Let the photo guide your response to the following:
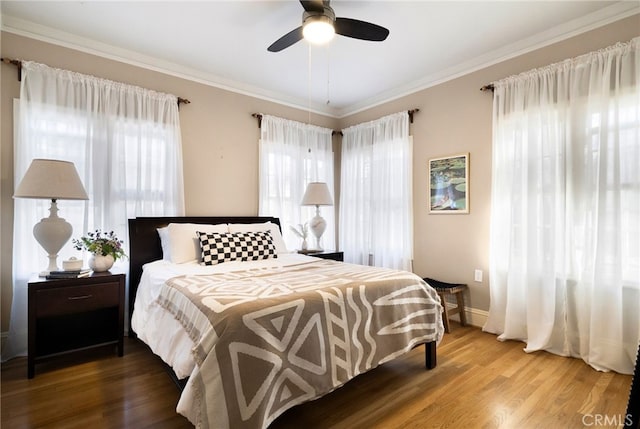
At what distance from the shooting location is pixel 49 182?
7.59 feet

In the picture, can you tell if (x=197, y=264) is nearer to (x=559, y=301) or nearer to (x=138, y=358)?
(x=138, y=358)

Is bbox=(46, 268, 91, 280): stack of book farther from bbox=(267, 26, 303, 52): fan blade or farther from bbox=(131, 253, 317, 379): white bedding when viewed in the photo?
bbox=(267, 26, 303, 52): fan blade

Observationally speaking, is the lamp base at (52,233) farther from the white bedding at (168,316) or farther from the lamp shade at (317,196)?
the lamp shade at (317,196)

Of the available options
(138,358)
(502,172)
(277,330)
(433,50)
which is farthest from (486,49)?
(138,358)

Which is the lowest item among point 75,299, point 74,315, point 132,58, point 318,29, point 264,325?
point 74,315

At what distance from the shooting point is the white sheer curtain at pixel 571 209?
2.33 metres

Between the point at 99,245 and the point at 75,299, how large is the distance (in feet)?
1.49

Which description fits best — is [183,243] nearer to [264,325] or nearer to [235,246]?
[235,246]

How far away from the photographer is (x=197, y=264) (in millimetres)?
2791

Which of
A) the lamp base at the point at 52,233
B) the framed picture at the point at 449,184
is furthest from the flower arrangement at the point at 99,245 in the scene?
the framed picture at the point at 449,184

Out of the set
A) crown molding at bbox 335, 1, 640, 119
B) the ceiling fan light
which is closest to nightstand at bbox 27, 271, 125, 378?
the ceiling fan light

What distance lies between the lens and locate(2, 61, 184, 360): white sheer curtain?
2584mm

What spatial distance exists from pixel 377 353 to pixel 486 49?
3006 mm

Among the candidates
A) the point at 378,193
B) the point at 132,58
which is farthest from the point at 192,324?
the point at 378,193
